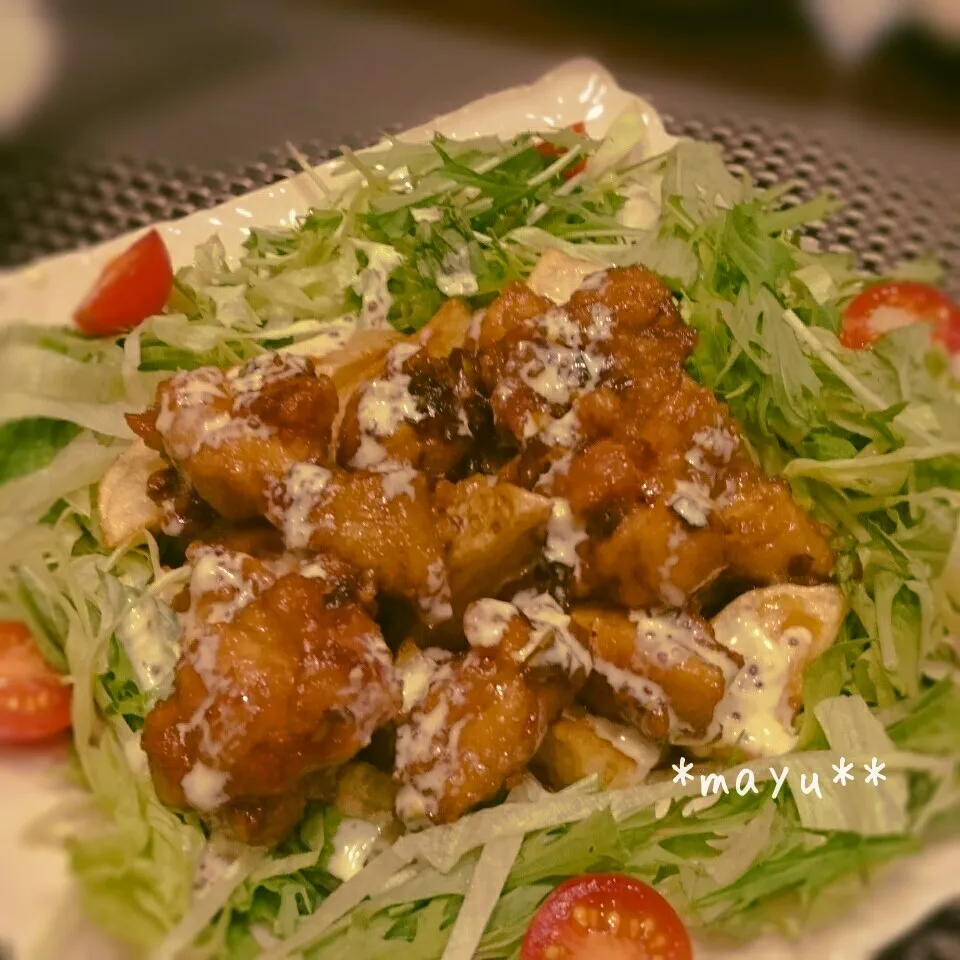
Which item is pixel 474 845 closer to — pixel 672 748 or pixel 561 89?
pixel 672 748

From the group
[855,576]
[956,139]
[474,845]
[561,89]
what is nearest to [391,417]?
[474,845]

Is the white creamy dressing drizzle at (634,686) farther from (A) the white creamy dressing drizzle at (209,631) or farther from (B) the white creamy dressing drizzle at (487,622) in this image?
(A) the white creamy dressing drizzle at (209,631)

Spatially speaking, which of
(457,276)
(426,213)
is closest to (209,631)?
(457,276)

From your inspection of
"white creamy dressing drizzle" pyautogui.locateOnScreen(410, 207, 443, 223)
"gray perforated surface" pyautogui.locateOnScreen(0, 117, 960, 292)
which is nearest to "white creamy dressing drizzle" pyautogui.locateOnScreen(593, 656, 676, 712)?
"white creamy dressing drizzle" pyautogui.locateOnScreen(410, 207, 443, 223)

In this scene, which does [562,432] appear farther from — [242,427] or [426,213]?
[426,213]

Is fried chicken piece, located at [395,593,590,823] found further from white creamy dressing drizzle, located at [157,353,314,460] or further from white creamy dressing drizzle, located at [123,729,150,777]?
white creamy dressing drizzle, located at [157,353,314,460]
